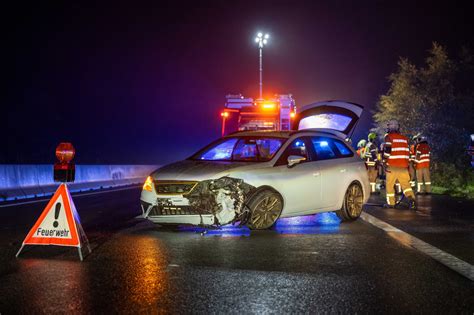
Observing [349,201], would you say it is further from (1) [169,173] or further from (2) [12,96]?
(2) [12,96]

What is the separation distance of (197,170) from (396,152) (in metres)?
5.51

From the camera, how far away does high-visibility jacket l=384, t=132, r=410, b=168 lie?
479 inches

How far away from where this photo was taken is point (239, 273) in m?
5.80

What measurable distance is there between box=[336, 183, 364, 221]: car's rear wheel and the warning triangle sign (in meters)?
4.88

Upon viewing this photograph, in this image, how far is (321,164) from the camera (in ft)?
31.6

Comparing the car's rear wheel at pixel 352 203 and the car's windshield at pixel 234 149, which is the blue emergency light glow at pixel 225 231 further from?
the car's rear wheel at pixel 352 203

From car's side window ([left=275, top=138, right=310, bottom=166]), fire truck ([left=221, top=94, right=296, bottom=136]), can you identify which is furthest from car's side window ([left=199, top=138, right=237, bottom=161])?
fire truck ([left=221, top=94, right=296, bottom=136])

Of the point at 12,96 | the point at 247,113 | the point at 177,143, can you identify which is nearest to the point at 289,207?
the point at 247,113

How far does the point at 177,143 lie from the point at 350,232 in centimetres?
6647

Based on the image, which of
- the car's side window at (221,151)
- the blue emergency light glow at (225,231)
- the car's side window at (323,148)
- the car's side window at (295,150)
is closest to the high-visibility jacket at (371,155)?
the car's side window at (323,148)

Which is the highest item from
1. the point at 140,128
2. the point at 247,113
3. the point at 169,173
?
the point at 140,128

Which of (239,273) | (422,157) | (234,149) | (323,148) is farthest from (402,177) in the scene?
(239,273)

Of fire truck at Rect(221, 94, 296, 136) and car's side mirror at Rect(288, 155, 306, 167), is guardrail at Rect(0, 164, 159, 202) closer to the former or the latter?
fire truck at Rect(221, 94, 296, 136)

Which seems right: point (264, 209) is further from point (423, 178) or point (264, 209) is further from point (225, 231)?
point (423, 178)
